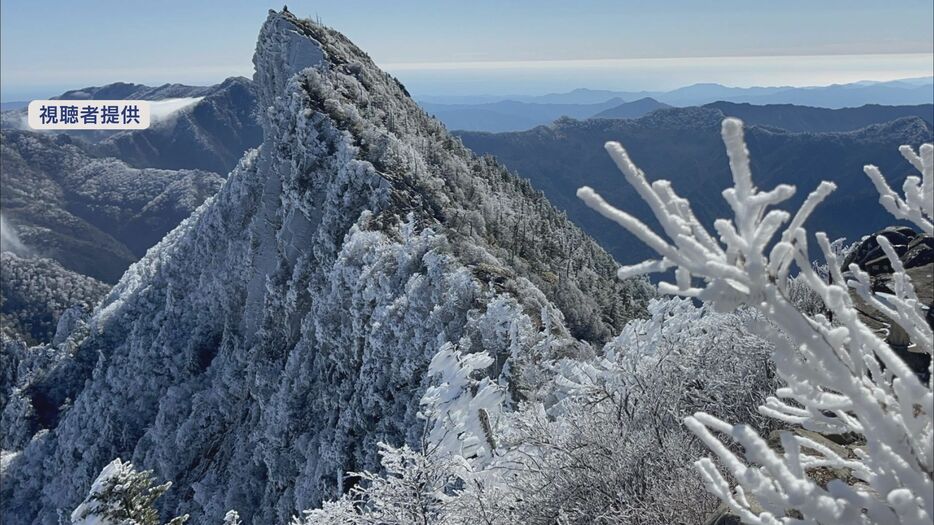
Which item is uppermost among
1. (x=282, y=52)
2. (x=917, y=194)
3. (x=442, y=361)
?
(x=282, y=52)

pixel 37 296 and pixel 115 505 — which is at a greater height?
pixel 115 505

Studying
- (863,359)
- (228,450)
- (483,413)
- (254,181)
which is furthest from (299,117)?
(863,359)

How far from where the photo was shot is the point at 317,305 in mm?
33906

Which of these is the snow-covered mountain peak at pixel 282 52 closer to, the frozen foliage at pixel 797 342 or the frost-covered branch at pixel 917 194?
the frost-covered branch at pixel 917 194

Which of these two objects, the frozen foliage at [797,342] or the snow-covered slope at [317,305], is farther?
the snow-covered slope at [317,305]

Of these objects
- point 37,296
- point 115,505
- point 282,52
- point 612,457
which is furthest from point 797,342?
point 37,296

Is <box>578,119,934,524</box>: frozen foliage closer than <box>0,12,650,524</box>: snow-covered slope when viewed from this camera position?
Yes

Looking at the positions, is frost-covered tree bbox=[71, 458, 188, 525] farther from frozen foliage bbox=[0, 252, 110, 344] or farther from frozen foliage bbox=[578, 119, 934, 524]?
frozen foliage bbox=[0, 252, 110, 344]

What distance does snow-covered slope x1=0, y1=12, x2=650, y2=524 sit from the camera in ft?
84.1

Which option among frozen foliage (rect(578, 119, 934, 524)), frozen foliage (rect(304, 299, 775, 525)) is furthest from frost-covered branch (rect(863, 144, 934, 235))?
frozen foliage (rect(304, 299, 775, 525))

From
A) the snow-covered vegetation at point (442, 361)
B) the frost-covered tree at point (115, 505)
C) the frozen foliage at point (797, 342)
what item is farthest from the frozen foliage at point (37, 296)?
the frozen foliage at point (797, 342)

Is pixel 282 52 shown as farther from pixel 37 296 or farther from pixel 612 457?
pixel 37 296

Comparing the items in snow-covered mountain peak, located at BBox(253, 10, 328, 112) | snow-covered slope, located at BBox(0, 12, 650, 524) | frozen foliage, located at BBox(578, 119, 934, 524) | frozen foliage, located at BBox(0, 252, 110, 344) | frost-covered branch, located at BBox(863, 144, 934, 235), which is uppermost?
snow-covered mountain peak, located at BBox(253, 10, 328, 112)

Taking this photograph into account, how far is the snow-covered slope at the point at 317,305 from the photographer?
25.6 m
